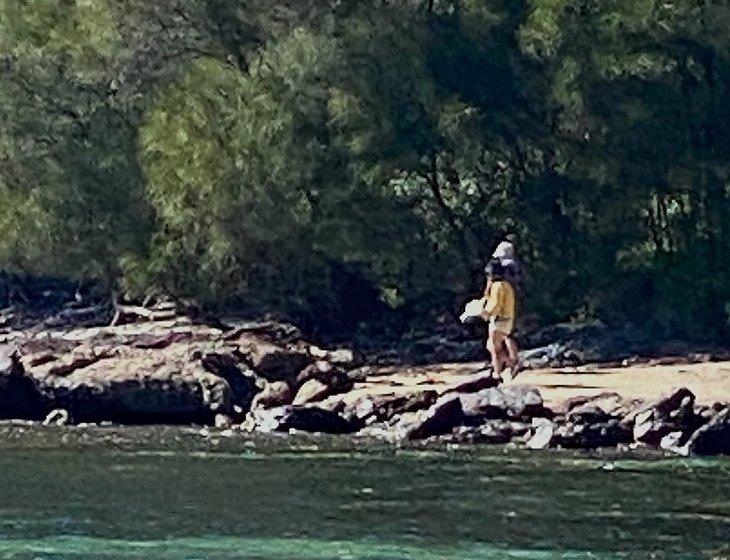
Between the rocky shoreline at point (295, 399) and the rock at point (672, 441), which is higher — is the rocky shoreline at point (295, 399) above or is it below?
above

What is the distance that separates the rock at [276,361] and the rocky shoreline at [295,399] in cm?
2

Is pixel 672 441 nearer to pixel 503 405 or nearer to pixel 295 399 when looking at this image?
pixel 503 405

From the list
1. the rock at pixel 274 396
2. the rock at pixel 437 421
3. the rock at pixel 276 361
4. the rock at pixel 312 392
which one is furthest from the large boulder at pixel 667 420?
the rock at pixel 276 361

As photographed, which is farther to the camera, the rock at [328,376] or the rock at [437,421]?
the rock at [328,376]

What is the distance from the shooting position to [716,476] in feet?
67.8

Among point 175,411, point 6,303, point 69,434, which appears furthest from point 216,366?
point 6,303

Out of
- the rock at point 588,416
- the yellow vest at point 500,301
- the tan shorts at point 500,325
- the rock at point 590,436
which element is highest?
the yellow vest at point 500,301

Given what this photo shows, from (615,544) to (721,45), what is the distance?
52.9ft

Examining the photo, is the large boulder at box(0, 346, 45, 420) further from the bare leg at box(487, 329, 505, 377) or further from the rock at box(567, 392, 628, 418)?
the rock at box(567, 392, 628, 418)

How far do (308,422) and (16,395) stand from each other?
432cm

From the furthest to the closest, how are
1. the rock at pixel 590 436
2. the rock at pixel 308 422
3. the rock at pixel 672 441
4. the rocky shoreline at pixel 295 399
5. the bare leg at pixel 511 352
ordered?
the bare leg at pixel 511 352, the rock at pixel 308 422, the rocky shoreline at pixel 295 399, the rock at pixel 590 436, the rock at pixel 672 441

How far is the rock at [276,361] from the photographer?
93.3 ft

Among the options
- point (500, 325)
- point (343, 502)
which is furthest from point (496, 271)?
point (343, 502)

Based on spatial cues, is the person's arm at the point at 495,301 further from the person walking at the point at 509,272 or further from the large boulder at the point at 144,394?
the large boulder at the point at 144,394
